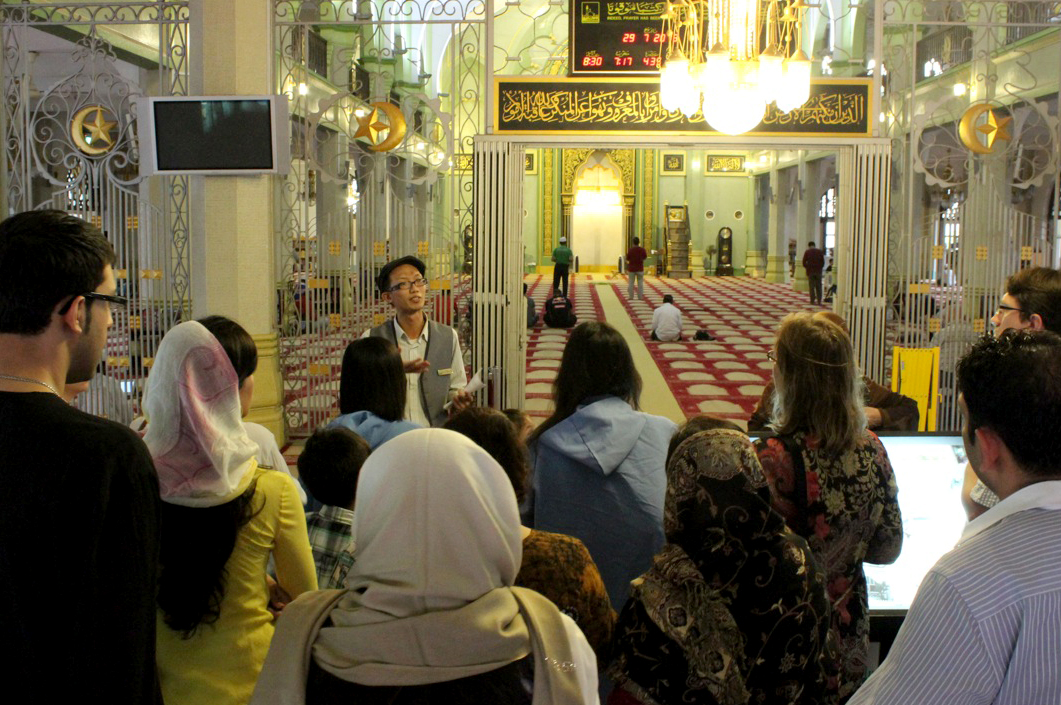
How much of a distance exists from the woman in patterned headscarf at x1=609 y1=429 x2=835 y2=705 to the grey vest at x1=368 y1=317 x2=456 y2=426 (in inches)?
88.0

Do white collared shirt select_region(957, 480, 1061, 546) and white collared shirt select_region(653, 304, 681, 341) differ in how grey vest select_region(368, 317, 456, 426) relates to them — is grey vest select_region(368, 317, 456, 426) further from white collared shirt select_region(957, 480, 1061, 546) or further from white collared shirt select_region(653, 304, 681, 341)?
white collared shirt select_region(653, 304, 681, 341)

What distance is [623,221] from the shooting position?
25531 mm

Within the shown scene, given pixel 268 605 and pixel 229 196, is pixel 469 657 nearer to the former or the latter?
pixel 268 605

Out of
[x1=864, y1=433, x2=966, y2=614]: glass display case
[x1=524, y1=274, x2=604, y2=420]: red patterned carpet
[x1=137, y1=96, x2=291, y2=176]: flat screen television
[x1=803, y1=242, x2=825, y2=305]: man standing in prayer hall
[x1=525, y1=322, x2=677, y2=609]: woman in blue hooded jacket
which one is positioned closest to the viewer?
[x1=864, y1=433, x2=966, y2=614]: glass display case

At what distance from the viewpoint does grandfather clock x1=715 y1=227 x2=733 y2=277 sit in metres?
24.7

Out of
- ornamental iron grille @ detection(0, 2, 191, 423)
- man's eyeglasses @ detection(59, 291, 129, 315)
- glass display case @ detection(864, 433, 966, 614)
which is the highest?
ornamental iron grille @ detection(0, 2, 191, 423)

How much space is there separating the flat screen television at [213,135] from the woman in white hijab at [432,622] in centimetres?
454

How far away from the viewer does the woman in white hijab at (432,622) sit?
120 cm

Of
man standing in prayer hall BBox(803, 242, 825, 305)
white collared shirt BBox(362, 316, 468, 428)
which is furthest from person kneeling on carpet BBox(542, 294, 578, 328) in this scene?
white collared shirt BBox(362, 316, 468, 428)

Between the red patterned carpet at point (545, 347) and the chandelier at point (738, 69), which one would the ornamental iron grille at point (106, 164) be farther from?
the chandelier at point (738, 69)

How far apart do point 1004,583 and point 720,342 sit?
10.5 m

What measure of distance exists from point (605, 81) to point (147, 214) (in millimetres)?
2888

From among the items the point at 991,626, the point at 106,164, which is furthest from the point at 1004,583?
the point at 106,164

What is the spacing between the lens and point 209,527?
63.8 inches
